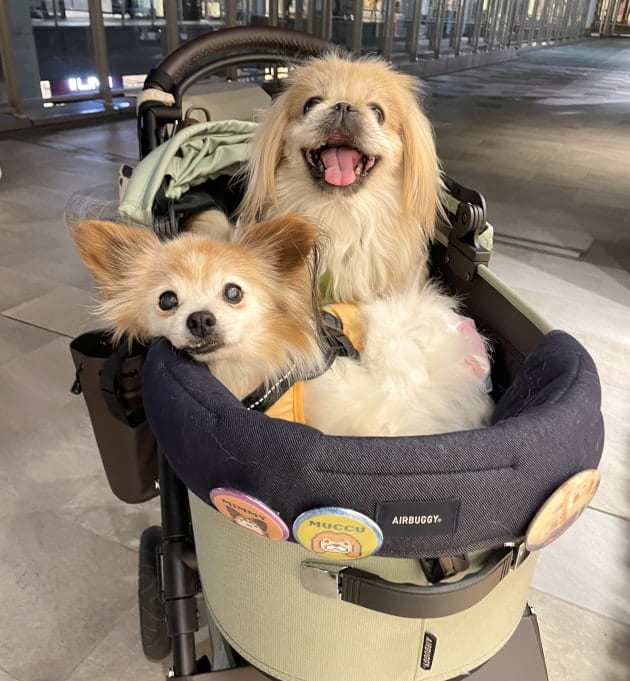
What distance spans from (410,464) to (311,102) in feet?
2.35

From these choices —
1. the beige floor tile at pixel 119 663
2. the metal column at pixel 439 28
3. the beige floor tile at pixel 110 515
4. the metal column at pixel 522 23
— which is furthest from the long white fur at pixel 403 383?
the metal column at pixel 522 23

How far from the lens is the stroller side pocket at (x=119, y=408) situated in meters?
0.83

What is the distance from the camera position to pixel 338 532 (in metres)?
0.51

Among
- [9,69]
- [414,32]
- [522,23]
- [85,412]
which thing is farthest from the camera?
[522,23]

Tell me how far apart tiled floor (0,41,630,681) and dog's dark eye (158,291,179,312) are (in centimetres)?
65

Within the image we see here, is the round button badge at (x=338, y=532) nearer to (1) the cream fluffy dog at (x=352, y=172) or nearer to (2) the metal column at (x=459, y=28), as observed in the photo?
(1) the cream fluffy dog at (x=352, y=172)

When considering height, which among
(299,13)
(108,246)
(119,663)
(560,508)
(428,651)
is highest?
(299,13)

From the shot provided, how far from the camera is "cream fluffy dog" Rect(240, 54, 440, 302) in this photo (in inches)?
38.9

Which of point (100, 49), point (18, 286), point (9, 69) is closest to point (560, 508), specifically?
point (18, 286)

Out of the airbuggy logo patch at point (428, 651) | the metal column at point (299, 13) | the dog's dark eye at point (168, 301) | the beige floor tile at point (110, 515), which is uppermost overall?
the metal column at point (299, 13)

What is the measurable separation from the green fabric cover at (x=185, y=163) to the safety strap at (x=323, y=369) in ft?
1.13

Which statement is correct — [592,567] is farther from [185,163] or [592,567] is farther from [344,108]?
[185,163]

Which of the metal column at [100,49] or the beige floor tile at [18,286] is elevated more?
the metal column at [100,49]

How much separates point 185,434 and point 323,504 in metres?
0.15
